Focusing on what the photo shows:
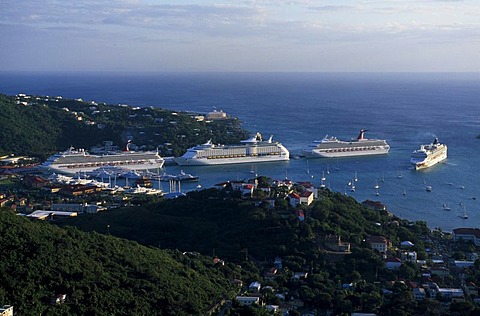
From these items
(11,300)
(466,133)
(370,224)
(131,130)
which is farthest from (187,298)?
(466,133)

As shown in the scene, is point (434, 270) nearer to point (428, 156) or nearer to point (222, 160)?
point (428, 156)

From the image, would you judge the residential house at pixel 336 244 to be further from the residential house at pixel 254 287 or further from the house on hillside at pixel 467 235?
the house on hillside at pixel 467 235

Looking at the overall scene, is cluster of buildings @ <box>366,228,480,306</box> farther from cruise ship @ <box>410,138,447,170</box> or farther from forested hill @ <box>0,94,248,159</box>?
forested hill @ <box>0,94,248,159</box>

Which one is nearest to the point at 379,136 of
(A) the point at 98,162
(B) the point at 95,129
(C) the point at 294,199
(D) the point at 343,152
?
(D) the point at 343,152

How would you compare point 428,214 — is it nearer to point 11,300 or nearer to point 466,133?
point 11,300

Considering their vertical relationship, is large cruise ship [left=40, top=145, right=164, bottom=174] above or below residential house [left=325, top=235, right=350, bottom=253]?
below

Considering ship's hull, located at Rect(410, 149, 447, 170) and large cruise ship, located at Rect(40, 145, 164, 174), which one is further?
large cruise ship, located at Rect(40, 145, 164, 174)

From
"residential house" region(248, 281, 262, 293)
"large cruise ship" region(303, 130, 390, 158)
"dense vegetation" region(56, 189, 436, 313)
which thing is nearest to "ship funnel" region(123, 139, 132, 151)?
"large cruise ship" region(303, 130, 390, 158)
